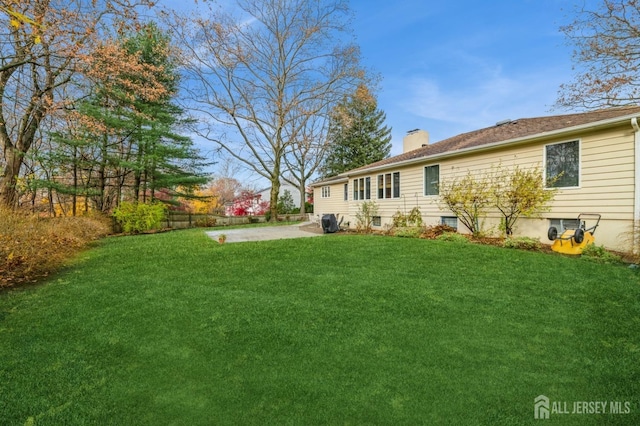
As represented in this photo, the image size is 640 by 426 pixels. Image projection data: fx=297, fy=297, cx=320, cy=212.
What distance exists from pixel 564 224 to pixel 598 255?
197 centimetres

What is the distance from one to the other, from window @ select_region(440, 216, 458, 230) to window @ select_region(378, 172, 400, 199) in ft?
8.30

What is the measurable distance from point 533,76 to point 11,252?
53.5ft

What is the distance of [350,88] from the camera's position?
19.6 m

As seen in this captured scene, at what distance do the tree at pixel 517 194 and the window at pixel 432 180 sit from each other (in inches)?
83.1

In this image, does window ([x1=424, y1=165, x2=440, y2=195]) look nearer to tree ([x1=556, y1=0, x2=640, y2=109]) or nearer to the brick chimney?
the brick chimney

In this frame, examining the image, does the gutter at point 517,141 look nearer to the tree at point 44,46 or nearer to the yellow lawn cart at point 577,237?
the yellow lawn cart at point 577,237

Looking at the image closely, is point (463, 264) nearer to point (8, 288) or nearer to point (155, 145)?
point (8, 288)

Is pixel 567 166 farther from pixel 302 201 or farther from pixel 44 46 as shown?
pixel 302 201

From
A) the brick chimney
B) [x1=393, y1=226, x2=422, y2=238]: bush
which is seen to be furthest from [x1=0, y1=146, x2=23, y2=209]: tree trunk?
the brick chimney

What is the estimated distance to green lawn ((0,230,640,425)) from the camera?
208 centimetres

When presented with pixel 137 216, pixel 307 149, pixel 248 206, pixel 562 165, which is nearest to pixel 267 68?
pixel 307 149

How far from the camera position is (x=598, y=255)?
625cm

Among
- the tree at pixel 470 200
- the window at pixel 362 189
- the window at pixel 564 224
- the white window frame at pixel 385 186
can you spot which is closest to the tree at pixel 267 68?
the window at pixel 362 189

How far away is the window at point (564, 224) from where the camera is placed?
7734mm
